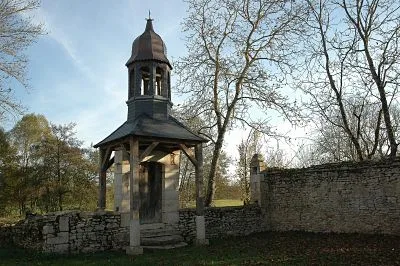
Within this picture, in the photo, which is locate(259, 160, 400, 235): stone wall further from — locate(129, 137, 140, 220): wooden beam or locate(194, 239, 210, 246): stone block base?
locate(129, 137, 140, 220): wooden beam

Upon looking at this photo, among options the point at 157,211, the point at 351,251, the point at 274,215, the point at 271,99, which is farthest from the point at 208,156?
the point at 351,251

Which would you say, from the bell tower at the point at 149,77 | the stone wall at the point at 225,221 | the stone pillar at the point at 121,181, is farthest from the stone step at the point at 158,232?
the bell tower at the point at 149,77

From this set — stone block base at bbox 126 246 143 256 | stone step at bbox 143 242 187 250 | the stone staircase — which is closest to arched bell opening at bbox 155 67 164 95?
the stone staircase

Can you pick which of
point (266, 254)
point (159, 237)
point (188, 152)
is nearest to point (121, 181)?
point (159, 237)

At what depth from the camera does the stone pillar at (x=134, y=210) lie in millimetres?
10383

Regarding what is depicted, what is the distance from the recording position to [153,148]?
457 inches

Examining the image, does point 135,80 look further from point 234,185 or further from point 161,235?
point 234,185

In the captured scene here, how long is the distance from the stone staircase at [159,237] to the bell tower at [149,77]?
12.2 feet

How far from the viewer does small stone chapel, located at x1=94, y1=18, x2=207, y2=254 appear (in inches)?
470

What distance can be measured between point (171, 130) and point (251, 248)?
4444mm

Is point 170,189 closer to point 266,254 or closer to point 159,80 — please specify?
point 159,80

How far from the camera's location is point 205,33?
1772cm

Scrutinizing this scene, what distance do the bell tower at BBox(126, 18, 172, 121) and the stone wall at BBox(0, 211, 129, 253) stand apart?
3.69m

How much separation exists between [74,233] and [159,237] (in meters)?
2.76
